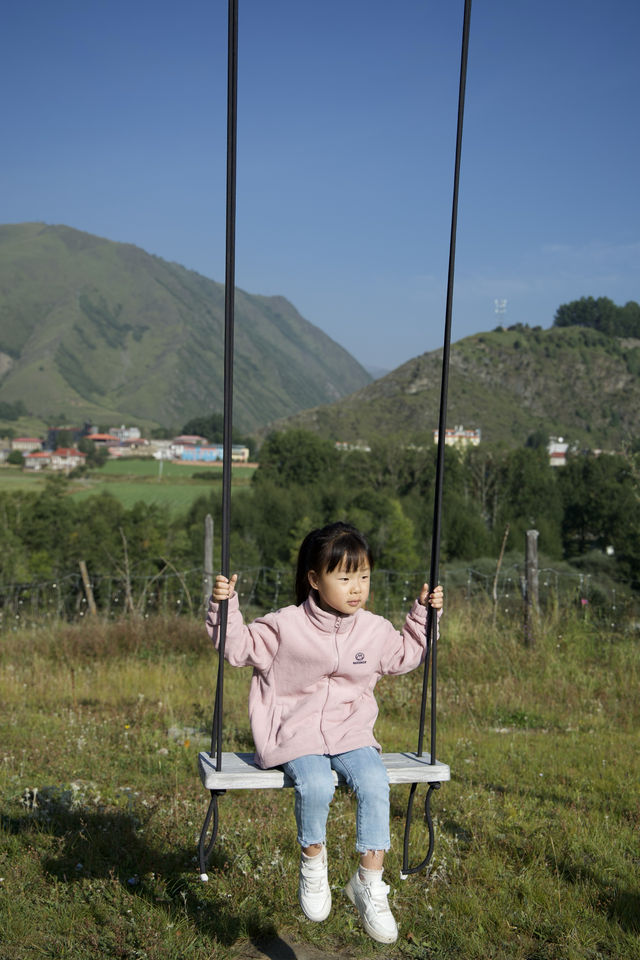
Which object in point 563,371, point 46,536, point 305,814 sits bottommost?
point 46,536

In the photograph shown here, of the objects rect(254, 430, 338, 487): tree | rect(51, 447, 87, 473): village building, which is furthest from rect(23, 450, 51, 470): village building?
rect(254, 430, 338, 487): tree

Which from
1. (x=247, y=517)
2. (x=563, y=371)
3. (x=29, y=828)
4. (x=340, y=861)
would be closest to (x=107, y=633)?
(x=29, y=828)

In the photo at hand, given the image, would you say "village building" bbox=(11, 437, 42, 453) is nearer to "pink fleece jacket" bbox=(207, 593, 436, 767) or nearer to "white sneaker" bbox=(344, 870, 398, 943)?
"pink fleece jacket" bbox=(207, 593, 436, 767)

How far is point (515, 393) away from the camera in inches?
4975

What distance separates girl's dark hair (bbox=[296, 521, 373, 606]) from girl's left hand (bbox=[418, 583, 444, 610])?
0.23m

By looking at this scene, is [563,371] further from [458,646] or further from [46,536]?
[458,646]

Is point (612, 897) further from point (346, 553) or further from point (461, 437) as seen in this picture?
point (461, 437)

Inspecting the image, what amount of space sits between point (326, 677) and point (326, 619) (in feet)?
0.69

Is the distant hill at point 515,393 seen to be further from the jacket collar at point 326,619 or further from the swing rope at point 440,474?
the jacket collar at point 326,619

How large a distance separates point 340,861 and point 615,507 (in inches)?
2452

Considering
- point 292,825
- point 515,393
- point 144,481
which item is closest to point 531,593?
point 292,825

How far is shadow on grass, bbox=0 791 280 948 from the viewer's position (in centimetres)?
338

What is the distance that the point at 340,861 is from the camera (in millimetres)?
3891

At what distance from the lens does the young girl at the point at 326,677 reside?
2957 mm
